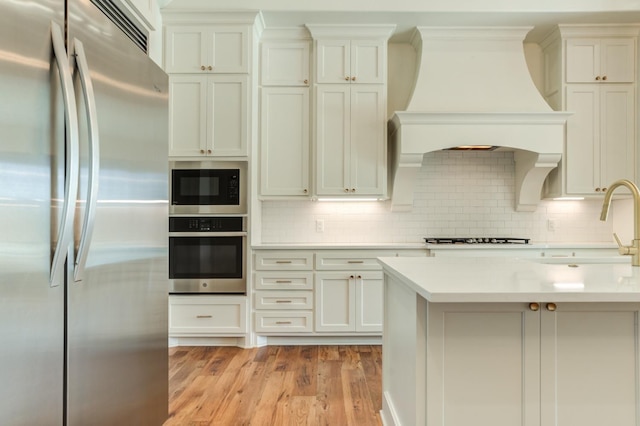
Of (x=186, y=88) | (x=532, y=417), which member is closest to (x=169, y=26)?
(x=186, y=88)

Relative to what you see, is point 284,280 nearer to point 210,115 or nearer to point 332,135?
point 332,135

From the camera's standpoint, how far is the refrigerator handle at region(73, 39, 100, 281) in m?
1.17

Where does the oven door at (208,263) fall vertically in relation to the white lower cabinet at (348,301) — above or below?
above

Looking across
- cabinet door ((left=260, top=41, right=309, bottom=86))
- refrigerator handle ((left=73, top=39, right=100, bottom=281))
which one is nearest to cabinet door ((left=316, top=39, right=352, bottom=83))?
cabinet door ((left=260, top=41, right=309, bottom=86))

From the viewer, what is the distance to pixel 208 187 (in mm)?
3559

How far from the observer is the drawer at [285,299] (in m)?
3.58

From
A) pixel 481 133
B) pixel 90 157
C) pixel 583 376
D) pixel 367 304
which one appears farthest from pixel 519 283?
pixel 481 133

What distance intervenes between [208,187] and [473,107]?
241 cm

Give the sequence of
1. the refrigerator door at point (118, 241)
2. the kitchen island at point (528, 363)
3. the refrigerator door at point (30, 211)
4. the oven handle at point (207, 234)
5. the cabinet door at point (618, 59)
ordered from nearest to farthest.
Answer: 1. the refrigerator door at point (30, 211)
2. the refrigerator door at point (118, 241)
3. the kitchen island at point (528, 363)
4. the oven handle at point (207, 234)
5. the cabinet door at point (618, 59)

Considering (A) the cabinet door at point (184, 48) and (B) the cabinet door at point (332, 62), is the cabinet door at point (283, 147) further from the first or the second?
(A) the cabinet door at point (184, 48)

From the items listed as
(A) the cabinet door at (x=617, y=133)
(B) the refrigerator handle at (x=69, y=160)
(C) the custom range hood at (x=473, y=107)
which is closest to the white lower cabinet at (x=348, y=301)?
(C) the custom range hood at (x=473, y=107)

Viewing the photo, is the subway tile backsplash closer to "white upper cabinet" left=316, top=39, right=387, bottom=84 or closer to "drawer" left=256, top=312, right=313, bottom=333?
"drawer" left=256, top=312, right=313, bottom=333

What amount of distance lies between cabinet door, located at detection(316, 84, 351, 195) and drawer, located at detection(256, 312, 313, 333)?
3.55ft

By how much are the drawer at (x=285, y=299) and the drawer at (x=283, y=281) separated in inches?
1.7
